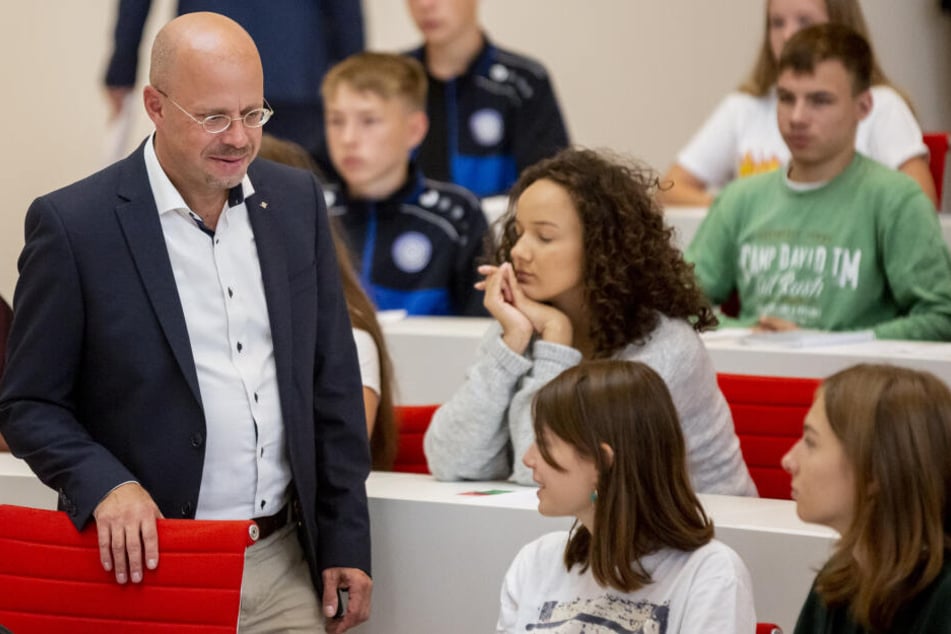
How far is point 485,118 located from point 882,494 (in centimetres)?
371

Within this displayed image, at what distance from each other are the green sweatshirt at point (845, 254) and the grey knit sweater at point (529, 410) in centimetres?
106

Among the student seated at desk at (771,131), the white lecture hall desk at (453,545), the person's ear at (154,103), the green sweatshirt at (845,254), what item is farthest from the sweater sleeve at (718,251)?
the person's ear at (154,103)

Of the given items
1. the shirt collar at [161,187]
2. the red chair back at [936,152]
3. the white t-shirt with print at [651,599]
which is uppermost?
the shirt collar at [161,187]

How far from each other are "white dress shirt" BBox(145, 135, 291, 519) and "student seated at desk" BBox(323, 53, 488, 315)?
2.31 metres

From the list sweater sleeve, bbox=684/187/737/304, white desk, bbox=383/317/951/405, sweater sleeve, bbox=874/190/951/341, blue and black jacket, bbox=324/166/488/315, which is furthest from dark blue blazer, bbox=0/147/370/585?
blue and black jacket, bbox=324/166/488/315

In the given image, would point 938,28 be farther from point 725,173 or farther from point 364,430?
point 364,430

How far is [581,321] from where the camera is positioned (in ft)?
9.29

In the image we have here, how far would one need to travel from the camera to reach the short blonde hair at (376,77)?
4855mm

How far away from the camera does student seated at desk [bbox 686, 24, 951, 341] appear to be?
365cm

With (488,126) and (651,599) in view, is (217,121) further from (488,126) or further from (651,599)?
(488,126)

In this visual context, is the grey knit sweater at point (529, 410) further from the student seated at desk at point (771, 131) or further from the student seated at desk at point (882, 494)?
the student seated at desk at point (771, 131)

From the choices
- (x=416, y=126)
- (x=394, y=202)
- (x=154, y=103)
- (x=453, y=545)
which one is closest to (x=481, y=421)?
(x=453, y=545)

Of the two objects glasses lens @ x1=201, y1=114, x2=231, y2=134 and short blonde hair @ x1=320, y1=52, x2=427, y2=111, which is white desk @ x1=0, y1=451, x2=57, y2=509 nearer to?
glasses lens @ x1=201, y1=114, x2=231, y2=134

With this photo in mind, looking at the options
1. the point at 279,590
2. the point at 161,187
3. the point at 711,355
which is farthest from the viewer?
the point at 711,355
